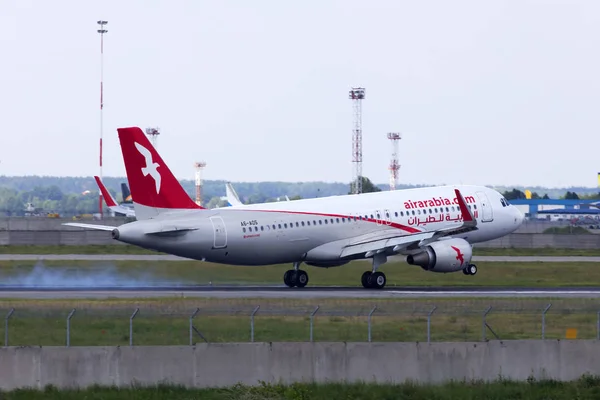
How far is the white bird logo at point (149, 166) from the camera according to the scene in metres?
55.8

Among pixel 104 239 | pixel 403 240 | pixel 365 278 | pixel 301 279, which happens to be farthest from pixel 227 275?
pixel 104 239

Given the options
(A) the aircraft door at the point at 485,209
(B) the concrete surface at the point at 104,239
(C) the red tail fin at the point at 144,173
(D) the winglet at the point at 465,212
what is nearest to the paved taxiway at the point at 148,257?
(A) the aircraft door at the point at 485,209

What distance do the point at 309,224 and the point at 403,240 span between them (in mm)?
5217

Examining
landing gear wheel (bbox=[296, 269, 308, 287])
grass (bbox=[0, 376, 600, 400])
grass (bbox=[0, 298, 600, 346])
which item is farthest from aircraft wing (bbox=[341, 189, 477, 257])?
grass (bbox=[0, 376, 600, 400])

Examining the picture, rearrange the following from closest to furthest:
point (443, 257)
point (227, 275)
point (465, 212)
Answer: point (443, 257), point (465, 212), point (227, 275)

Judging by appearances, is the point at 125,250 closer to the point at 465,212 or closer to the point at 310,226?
the point at 310,226

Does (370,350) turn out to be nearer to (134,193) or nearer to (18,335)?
(18,335)

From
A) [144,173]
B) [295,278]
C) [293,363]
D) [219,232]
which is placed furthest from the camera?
[295,278]

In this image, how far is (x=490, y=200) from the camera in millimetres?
66750

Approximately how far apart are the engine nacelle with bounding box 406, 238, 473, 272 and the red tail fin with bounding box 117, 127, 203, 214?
1376 centimetres

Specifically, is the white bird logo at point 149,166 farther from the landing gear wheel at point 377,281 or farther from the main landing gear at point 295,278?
the landing gear wheel at point 377,281

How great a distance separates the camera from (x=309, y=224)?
60031 millimetres

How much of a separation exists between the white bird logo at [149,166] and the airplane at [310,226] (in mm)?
51

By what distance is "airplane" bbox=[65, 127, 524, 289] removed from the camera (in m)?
55.8
